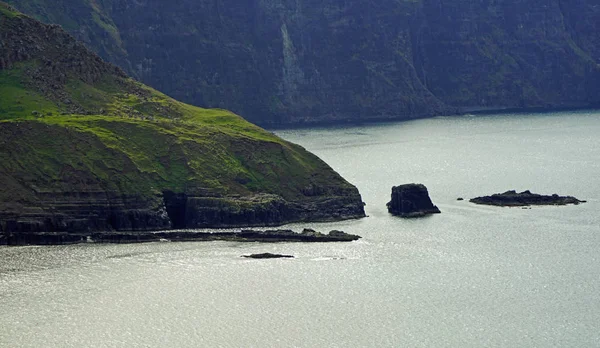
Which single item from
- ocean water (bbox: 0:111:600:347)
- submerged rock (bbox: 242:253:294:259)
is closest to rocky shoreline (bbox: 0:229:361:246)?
ocean water (bbox: 0:111:600:347)

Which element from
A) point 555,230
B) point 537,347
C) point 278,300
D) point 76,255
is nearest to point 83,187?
point 76,255

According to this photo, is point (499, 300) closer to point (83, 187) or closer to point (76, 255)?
point (76, 255)

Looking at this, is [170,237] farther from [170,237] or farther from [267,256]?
[267,256]

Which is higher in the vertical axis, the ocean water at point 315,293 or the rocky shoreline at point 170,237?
the rocky shoreline at point 170,237

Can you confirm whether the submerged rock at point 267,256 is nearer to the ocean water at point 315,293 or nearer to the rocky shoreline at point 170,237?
the ocean water at point 315,293

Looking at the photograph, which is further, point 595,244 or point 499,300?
point 595,244

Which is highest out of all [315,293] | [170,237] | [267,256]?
[170,237]

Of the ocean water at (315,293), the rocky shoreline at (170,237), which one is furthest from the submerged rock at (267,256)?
the rocky shoreline at (170,237)

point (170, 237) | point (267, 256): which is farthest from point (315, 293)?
point (170, 237)

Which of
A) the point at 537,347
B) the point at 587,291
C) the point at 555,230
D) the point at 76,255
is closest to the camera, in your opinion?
the point at 537,347
